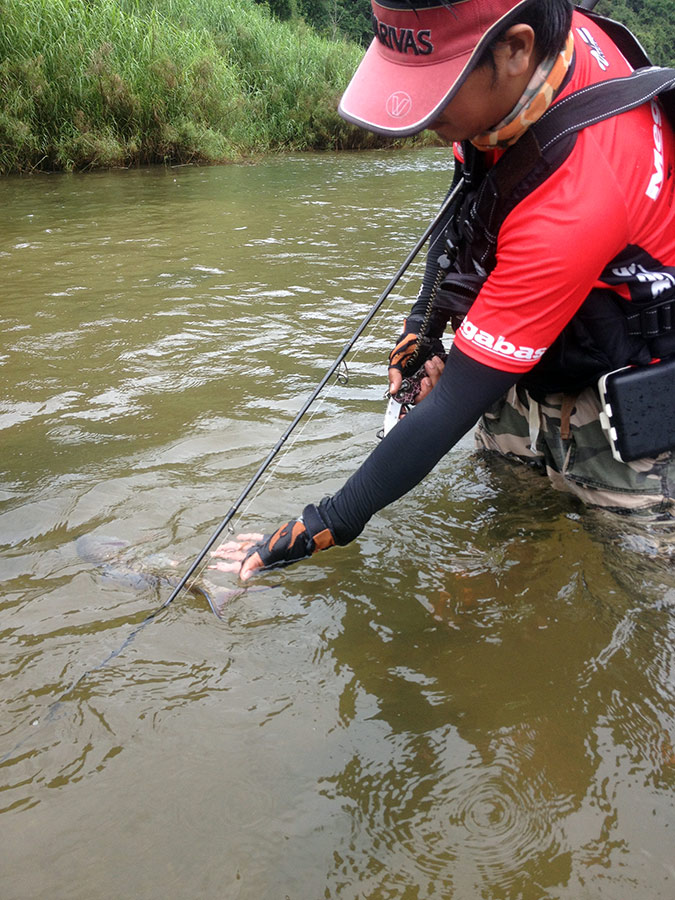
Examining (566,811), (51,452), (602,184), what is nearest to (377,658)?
(566,811)

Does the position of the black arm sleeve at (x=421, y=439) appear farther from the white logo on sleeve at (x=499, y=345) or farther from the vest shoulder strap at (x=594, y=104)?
the vest shoulder strap at (x=594, y=104)

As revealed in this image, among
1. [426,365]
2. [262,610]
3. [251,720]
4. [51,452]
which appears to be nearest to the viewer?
[251,720]

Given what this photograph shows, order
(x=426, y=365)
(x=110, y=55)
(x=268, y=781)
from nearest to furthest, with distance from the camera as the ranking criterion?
(x=268, y=781) < (x=426, y=365) < (x=110, y=55)

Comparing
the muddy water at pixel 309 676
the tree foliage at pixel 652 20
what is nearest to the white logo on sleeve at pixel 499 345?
the muddy water at pixel 309 676

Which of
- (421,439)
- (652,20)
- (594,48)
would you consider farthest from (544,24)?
(652,20)

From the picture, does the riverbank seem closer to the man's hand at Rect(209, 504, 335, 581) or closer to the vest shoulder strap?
the man's hand at Rect(209, 504, 335, 581)

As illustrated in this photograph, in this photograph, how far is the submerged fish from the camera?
2602 millimetres

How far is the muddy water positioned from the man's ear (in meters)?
1.61

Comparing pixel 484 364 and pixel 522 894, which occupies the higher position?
pixel 484 364

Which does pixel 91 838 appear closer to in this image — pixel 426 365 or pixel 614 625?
pixel 614 625

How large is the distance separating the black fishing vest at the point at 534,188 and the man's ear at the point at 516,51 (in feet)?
0.54

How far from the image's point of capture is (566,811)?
1804 millimetres

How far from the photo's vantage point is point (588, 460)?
257 cm

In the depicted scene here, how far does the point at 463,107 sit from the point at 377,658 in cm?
159
